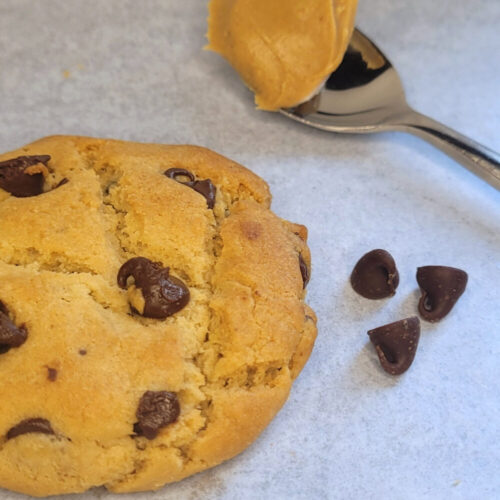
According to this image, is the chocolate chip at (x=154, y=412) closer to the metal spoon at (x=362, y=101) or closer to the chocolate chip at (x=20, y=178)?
the chocolate chip at (x=20, y=178)

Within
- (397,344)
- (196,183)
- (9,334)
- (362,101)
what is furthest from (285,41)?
(9,334)

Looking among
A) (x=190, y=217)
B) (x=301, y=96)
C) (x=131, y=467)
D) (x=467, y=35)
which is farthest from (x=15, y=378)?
(x=467, y=35)

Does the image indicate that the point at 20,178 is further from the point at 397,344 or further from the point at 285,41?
the point at 397,344

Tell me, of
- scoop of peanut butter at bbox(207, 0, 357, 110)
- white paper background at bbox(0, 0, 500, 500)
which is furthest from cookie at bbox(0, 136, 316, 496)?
scoop of peanut butter at bbox(207, 0, 357, 110)

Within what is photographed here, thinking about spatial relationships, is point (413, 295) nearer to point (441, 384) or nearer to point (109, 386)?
point (441, 384)

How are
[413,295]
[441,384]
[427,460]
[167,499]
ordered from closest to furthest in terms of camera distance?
[167,499]
[427,460]
[441,384]
[413,295]
